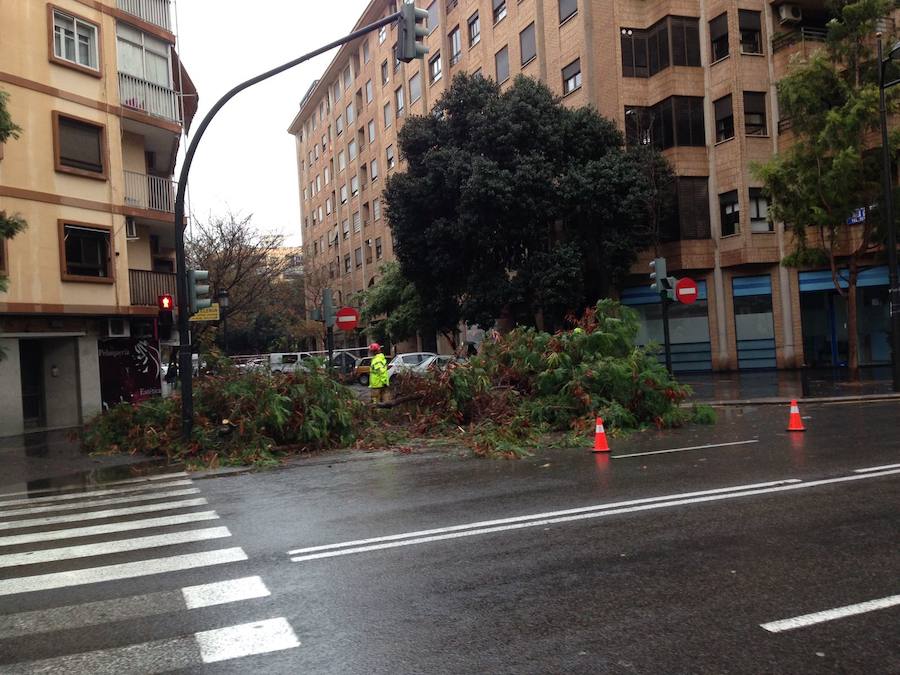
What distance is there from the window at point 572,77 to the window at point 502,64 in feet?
14.9

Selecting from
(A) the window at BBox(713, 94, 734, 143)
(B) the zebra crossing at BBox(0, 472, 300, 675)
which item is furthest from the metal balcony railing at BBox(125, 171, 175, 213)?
(A) the window at BBox(713, 94, 734, 143)

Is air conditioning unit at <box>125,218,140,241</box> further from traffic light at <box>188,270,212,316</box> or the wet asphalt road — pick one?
the wet asphalt road

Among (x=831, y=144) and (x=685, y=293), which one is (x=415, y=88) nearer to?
(x=831, y=144)

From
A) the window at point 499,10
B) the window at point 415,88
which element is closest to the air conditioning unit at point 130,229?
the window at point 499,10

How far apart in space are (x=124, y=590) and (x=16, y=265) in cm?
1652

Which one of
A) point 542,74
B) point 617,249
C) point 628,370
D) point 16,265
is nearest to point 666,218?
point 617,249

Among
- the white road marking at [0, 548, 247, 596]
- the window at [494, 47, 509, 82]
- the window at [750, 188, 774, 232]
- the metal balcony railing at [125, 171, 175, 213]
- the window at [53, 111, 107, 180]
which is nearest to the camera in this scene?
the white road marking at [0, 548, 247, 596]

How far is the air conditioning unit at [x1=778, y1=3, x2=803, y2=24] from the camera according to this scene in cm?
2862

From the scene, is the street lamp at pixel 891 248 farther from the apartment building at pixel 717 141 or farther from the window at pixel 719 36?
A: the window at pixel 719 36

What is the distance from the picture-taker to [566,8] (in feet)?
101

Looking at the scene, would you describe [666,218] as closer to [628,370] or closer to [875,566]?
[628,370]

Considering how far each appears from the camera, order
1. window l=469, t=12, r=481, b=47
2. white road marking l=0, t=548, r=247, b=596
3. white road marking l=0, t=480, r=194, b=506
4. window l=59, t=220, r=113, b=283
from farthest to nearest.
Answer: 1. window l=469, t=12, r=481, b=47
2. window l=59, t=220, r=113, b=283
3. white road marking l=0, t=480, r=194, b=506
4. white road marking l=0, t=548, r=247, b=596

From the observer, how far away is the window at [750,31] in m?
28.8

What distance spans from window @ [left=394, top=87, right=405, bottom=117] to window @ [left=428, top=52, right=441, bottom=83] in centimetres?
465
